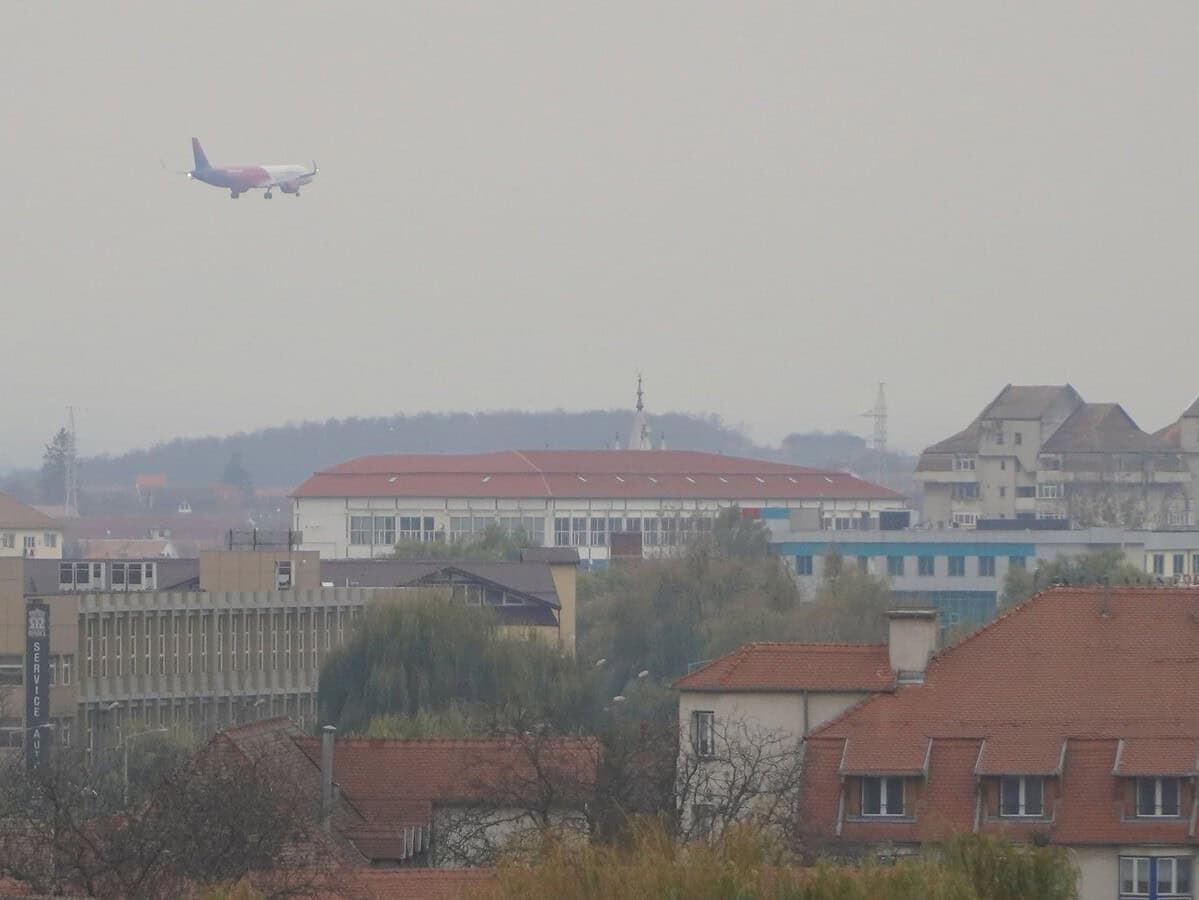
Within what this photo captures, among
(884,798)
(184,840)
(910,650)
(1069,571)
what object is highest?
(1069,571)

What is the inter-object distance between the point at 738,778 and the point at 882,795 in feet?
→ 6.81

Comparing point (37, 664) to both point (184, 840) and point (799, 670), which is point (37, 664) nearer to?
point (799, 670)

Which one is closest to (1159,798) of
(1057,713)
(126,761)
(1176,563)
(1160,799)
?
(1160,799)

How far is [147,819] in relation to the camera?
1694 inches

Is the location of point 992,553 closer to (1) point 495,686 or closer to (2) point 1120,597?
(1) point 495,686

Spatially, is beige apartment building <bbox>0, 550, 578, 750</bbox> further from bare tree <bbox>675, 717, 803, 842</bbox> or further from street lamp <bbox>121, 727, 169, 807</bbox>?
bare tree <bbox>675, 717, 803, 842</bbox>

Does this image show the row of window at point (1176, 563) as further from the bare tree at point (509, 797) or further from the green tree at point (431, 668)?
the bare tree at point (509, 797)

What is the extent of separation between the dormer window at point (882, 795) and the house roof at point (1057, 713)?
165 millimetres

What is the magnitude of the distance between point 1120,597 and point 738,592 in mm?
81458

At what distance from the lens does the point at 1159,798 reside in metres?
47.7

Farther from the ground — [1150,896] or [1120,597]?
[1120,597]

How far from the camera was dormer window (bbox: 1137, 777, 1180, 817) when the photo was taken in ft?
156

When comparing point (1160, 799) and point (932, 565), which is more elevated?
point (932, 565)

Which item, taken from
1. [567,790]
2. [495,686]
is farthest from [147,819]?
[495,686]
